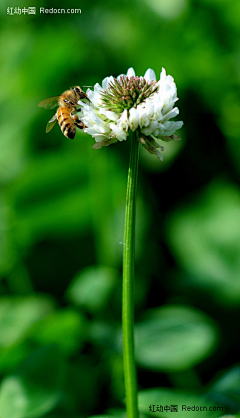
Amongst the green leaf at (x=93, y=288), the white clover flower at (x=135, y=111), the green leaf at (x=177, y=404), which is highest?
the white clover flower at (x=135, y=111)

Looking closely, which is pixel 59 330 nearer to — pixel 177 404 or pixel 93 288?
pixel 93 288

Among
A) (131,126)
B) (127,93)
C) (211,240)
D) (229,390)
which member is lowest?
(229,390)

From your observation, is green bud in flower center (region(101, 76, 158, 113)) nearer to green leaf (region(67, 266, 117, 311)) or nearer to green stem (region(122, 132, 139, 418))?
green stem (region(122, 132, 139, 418))

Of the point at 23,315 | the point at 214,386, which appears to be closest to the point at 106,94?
the point at 214,386

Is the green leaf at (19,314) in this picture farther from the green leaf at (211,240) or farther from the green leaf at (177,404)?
the green leaf at (211,240)

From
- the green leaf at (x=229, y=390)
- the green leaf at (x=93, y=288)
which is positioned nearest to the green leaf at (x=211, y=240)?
the green leaf at (x=93, y=288)

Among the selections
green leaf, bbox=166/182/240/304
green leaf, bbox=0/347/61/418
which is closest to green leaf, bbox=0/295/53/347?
green leaf, bbox=0/347/61/418

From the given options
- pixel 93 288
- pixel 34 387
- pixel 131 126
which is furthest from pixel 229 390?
pixel 131 126
